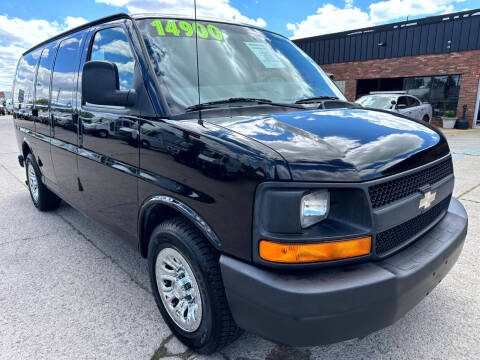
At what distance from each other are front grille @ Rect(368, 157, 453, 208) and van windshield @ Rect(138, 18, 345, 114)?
3.47 feet

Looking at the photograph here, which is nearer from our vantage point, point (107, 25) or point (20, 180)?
point (107, 25)

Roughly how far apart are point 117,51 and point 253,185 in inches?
66.5

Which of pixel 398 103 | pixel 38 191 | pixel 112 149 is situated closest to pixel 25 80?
pixel 38 191

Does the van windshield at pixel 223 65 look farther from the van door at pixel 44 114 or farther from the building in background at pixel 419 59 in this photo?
the building in background at pixel 419 59

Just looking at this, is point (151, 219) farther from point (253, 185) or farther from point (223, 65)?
point (223, 65)

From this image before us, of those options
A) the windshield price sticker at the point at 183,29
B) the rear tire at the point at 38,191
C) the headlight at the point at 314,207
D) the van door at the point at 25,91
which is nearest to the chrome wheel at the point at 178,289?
the headlight at the point at 314,207

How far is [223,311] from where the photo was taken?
1850mm

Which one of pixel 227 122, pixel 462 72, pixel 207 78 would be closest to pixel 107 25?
pixel 207 78

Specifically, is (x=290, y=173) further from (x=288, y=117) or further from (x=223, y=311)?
(x=223, y=311)

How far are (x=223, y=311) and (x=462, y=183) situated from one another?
221 inches

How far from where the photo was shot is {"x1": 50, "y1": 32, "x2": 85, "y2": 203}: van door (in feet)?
10.5

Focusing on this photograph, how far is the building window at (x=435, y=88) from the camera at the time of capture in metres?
16.4

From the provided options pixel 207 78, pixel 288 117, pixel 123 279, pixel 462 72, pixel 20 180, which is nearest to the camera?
pixel 288 117

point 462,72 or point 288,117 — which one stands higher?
point 462,72
